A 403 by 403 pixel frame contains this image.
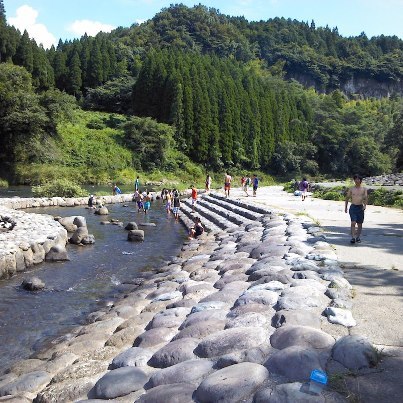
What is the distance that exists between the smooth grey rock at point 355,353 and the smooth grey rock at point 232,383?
73cm

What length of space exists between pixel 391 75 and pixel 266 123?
120 meters

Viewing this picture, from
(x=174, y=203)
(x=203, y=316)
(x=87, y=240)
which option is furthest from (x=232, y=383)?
(x=174, y=203)

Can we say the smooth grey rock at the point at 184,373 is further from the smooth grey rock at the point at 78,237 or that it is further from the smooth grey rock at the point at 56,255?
the smooth grey rock at the point at 78,237

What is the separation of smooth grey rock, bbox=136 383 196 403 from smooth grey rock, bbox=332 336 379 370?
4.46ft

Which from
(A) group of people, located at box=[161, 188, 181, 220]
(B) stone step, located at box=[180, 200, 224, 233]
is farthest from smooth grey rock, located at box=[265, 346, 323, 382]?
(A) group of people, located at box=[161, 188, 181, 220]

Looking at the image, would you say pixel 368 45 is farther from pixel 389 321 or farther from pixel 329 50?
pixel 389 321

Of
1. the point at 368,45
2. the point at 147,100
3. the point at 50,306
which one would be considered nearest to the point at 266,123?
the point at 147,100

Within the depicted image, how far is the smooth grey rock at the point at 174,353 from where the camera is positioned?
180 inches

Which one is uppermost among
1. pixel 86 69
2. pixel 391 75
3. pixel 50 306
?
pixel 391 75

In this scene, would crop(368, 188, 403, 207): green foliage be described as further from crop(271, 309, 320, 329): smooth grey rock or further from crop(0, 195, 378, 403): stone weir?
crop(271, 309, 320, 329): smooth grey rock

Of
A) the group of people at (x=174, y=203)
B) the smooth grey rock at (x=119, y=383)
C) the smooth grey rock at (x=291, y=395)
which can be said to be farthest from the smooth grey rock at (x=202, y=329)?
the group of people at (x=174, y=203)

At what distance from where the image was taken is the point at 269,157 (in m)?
68.6

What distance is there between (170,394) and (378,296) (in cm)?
345

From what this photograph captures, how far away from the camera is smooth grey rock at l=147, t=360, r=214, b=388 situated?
400cm
